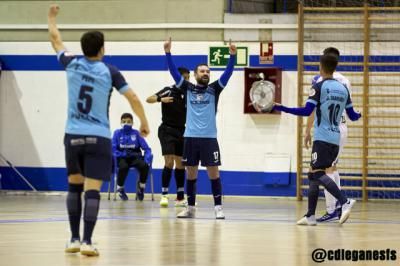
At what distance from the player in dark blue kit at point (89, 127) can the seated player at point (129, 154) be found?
861cm

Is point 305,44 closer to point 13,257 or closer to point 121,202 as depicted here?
point 121,202

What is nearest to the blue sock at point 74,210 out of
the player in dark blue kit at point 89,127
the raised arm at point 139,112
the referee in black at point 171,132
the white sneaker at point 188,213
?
the player in dark blue kit at point 89,127

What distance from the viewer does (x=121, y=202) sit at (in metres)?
15.6

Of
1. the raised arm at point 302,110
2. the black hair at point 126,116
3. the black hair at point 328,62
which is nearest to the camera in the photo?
the raised arm at point 302,110

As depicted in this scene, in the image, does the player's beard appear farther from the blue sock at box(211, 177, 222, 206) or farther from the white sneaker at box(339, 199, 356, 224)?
the white sneaker at box(339, 199, 356, 224)

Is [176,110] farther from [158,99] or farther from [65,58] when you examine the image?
[65,58]

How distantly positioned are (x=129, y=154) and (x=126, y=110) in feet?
6.69

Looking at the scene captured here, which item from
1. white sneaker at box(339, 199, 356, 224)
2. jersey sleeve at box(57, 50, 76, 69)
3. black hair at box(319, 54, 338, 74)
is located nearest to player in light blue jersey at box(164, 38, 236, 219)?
black hair at box(319, 54, 338, 74)

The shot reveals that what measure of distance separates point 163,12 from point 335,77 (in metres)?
6.77


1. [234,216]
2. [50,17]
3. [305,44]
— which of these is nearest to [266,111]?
[305,44]

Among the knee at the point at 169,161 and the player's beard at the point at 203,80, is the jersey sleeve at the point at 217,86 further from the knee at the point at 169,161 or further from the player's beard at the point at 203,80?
the knee at the point at 169,161

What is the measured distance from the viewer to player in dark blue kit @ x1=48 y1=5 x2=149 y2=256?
300 inches

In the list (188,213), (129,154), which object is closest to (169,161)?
(129,154)

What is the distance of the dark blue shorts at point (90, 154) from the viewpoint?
7.61 meters
